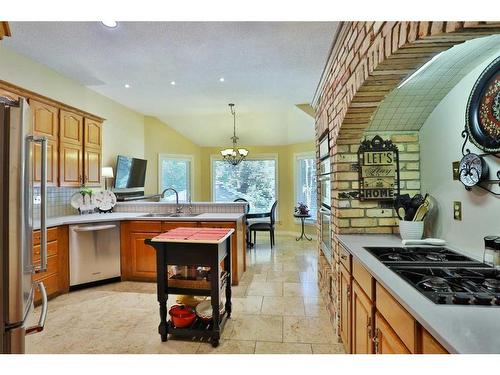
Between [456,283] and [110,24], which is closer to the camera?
[456,283]

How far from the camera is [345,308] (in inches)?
78.7

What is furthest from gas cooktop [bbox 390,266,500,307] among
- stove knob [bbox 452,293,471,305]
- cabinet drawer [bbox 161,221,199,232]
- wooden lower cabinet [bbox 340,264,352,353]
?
cabinet drawer [bbox 161,221,199,232]

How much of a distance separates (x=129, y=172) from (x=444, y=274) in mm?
5070

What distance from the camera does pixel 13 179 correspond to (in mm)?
1296

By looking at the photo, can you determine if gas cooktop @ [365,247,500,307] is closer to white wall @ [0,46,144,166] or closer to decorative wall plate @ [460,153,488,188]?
Result: decorative wall plate @ [460,153,488,188]

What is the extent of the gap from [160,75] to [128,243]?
2345 mm

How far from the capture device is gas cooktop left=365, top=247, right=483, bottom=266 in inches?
60.2

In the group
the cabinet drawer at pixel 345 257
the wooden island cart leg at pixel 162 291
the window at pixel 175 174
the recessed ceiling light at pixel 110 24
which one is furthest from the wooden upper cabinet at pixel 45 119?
the cabinet drawer at pixel 345 257

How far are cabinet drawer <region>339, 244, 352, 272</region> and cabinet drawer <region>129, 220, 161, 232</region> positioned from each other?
95.4 inches

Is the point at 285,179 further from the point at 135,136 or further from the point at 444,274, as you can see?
the point at 444,274

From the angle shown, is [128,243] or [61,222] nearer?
[61,222]

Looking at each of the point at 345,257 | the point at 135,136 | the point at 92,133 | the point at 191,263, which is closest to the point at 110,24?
the point at 92,133
